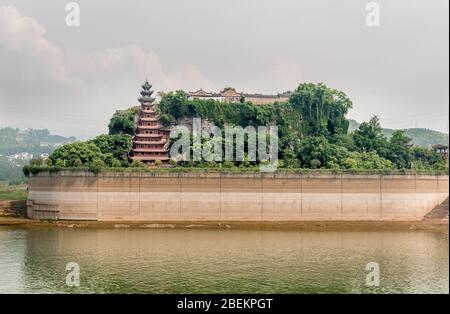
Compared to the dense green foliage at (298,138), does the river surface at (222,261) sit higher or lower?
lower

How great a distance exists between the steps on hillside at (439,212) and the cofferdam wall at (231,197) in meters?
0.46

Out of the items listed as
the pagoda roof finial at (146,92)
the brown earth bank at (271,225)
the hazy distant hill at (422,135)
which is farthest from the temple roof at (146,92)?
the hazy distant hill at (422,135)

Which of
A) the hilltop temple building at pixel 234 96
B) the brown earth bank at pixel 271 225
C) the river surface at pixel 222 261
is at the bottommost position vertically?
the river surface at pixel 222 261

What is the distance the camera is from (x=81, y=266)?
2983cm

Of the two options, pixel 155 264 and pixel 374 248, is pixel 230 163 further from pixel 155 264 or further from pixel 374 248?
pixel 155 264

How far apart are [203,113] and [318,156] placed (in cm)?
1423

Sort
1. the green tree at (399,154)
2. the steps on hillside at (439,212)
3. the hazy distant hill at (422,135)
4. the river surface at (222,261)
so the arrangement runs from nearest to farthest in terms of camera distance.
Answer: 1. the river surface at (222,261)
2. the steps on hillside at (439,212)
3. the green tree at (399,154)
4. the hazy distant hill at (422,135)

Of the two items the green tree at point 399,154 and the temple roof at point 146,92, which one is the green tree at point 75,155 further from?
the green tree at point 399,154

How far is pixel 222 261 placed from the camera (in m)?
31.0

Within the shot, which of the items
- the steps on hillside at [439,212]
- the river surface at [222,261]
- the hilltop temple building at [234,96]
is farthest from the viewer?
the hilltop temple building at [234,96]

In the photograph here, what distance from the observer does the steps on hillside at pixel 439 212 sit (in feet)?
150

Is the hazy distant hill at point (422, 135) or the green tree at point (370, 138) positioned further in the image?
the hazy distant hill at point (422, 135)

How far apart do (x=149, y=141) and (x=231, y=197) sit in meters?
11.7
